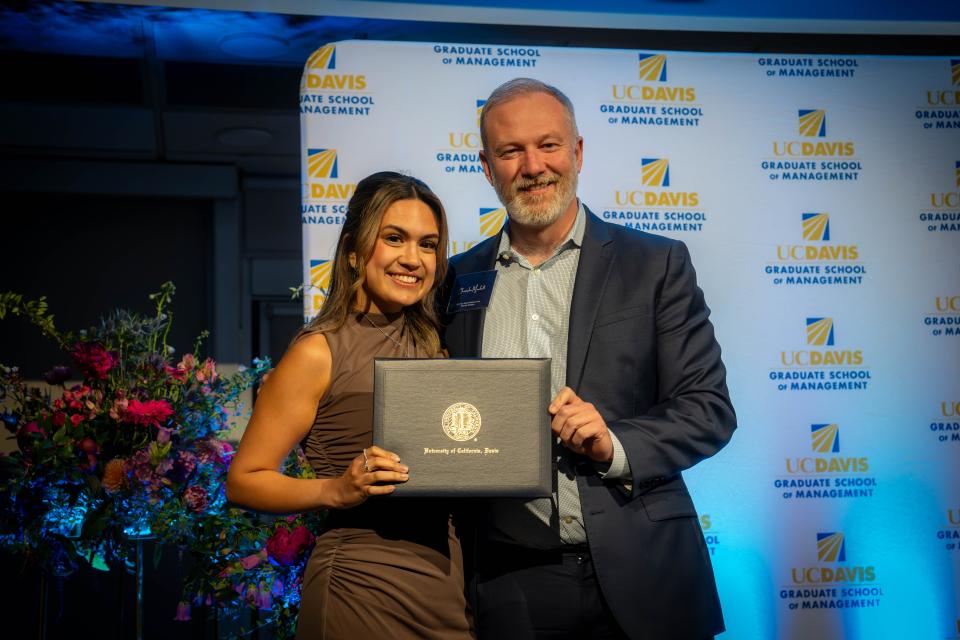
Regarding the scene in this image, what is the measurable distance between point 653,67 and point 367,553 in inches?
111

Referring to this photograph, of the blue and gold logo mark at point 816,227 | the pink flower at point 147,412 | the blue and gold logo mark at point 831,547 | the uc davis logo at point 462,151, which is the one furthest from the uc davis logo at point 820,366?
the pink flower at point 147,412

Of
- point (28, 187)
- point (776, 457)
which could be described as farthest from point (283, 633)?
point (28, 187)

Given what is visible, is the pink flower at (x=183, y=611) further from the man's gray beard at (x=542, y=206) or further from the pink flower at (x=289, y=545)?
the man's gray beard at (x=542, y=206)

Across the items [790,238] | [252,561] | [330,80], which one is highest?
[330,80]

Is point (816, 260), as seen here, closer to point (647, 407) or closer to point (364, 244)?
point (647, 407)

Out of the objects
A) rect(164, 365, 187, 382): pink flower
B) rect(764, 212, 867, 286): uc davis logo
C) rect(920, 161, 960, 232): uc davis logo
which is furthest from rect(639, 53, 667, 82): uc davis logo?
rect(164, 365, 187, 382): pink flower

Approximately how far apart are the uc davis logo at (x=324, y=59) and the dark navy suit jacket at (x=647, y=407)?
184 cm

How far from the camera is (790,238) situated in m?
3.88

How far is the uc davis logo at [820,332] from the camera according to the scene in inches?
151

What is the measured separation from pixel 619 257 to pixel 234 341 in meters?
5.53

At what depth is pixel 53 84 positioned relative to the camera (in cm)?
584

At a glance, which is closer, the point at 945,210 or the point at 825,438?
the point at 825,438

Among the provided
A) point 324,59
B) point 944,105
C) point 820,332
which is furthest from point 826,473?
point 324,59

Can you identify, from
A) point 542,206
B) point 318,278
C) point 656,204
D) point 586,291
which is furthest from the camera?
point 656,204
